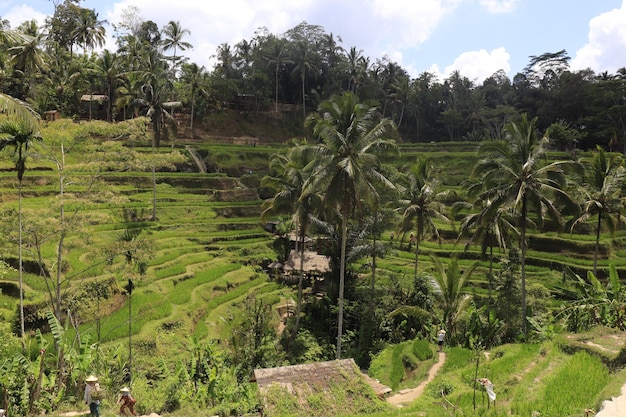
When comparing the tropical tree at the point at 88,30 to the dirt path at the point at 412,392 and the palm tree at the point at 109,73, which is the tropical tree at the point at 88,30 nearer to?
the palm tree at the point at 109,73

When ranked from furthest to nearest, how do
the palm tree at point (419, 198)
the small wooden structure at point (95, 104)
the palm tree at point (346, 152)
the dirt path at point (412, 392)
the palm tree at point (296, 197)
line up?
the small wooden structure at point (95, 104) → the palm tree at point (419, 198) → the palm tree at point (296, 197) → the palm tree at point (346, 152) → the dirt path at point (412, 392)

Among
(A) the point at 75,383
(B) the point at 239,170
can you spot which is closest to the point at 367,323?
(A) the point at 75,383

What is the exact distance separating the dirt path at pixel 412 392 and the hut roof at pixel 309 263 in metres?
12.8

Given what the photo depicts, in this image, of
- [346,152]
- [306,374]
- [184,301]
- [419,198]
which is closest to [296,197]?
[346,152]

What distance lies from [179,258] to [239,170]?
70.5ft

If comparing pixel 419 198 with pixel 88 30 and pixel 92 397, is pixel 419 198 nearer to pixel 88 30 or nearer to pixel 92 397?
pixel 92 397

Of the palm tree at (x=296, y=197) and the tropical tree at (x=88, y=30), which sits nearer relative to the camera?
the palm tree at (x=296, y=197)

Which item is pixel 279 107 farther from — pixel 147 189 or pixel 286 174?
pixel 286 174

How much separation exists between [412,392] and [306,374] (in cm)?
486

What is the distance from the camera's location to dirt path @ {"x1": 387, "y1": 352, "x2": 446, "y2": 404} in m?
14.2

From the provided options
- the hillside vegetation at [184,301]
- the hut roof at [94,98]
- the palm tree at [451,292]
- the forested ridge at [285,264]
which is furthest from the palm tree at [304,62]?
the palm tree at [451,292]

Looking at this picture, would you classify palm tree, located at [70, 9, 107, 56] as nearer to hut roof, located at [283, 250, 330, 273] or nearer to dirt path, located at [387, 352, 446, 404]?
hut roof, located at [283, 250, 330, 273]

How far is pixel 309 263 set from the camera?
3000 cm

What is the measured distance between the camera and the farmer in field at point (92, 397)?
390 inches
